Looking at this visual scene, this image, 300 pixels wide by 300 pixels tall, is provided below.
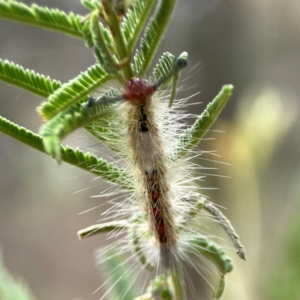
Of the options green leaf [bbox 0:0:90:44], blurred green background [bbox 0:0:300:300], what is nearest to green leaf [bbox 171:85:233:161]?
green leaf [bbox 0:0:90:44]

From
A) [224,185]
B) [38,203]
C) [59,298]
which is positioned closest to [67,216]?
[38,203]

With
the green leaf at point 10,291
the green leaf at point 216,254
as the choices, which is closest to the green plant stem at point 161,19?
the green leaf at point 216,254

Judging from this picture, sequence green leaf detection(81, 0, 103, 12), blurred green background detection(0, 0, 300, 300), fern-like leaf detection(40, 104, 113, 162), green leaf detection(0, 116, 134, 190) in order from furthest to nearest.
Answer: blurred green background detection(0, 0, 300, 300), green leaf detection(0, 116, 134, 190), green leaf detection(81, 0, 103, 12), fern-like leaf detection(40, 104, 113, 162)

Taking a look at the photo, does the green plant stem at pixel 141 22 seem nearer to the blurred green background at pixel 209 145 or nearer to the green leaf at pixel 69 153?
the green leaf at pixel 69 153

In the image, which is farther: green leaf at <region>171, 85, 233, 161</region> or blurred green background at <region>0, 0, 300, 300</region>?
blurred green background at <region>0, 0, 300, 300</region>

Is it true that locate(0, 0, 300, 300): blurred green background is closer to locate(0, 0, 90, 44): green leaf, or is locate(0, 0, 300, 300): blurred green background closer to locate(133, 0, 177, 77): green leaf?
locate(133, 0, 177, 77): green leaf

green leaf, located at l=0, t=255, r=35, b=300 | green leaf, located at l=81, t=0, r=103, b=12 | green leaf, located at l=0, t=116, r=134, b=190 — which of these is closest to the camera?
green leaf, located at l=81, t=0, r=103, b=12

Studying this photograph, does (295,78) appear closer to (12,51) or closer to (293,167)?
(293,167)
